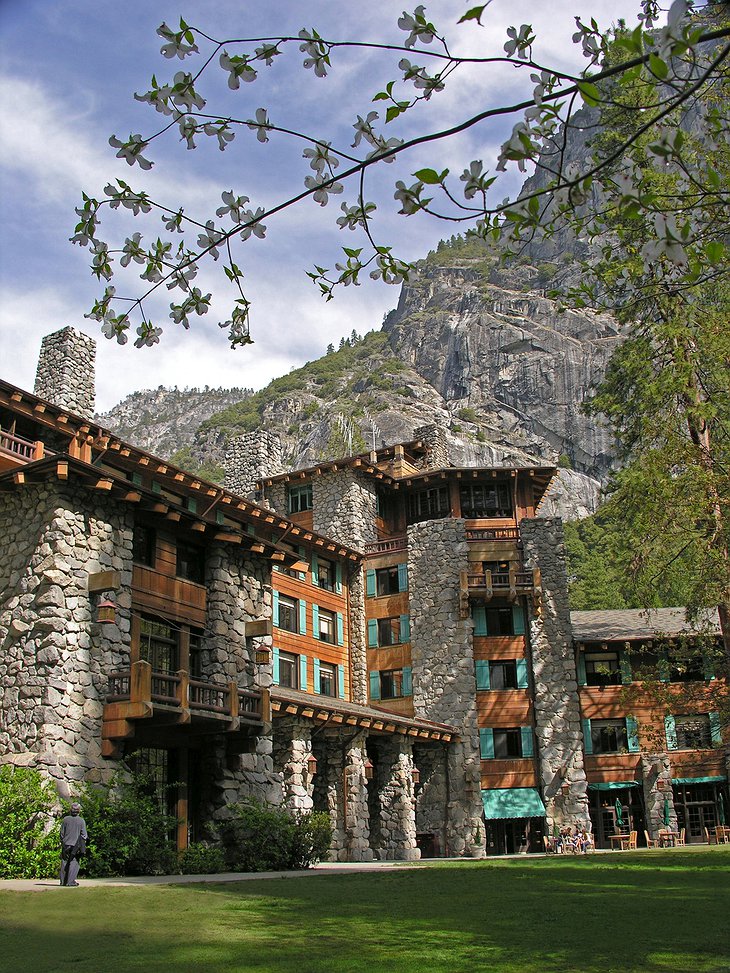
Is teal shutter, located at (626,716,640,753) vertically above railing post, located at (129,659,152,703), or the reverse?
railing post, located at (129,659,152,703)

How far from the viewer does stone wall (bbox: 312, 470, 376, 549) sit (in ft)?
142

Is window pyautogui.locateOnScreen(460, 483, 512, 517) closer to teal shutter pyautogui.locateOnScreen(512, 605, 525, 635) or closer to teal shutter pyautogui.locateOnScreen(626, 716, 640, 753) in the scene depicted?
teal shutter pyautogui.locateOnScreen(512, 605, 525, 635)

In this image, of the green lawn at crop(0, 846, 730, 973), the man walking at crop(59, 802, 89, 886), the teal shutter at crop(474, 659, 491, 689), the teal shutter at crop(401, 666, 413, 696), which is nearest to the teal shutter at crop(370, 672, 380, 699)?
the teal shutter at crop(401, 666, 413, 696)

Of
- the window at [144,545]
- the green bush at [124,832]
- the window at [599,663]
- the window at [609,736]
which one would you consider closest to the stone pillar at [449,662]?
the window at [599,663]

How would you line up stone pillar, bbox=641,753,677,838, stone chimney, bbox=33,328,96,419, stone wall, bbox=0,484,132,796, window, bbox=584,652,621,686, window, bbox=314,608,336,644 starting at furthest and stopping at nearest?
1. window, bbox=584,652,621,686
2. stone pillar, bbox=641,753,677,838
3. window, bbox=314,608,336,644
4. stone chimney, bbox=33,328,96,419
5. stone wall, bbox=0,484,132,796

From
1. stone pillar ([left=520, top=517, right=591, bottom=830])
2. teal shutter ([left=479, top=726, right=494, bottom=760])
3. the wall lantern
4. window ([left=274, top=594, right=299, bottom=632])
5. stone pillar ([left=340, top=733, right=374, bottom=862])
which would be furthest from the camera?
teal shutter ([left=479, top=726, right=494, bottom=760])

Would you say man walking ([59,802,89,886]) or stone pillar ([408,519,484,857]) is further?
stone pillar ([408,519,484,857])

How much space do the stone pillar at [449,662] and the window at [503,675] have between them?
107cm

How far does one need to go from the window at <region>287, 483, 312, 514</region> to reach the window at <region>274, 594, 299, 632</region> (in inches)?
331

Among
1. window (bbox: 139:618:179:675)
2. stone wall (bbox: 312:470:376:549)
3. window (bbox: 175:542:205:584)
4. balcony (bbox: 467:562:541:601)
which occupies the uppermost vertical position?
stone wall (bbox: 312:470:376:549)

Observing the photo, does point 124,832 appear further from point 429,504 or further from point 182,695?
point 429,504

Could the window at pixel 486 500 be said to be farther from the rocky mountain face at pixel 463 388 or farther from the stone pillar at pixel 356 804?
the rocky mountain face at pixel 463 388

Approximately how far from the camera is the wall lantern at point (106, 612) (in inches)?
755

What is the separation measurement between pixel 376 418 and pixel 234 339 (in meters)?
106
